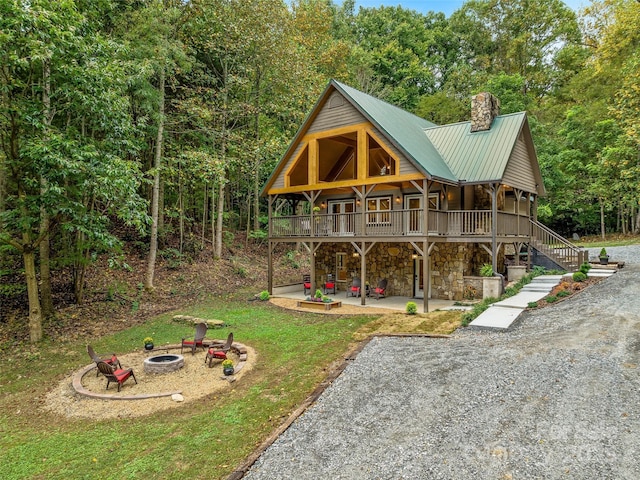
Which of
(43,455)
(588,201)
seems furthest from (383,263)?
(588,201)

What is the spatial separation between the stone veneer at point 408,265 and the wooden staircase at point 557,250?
7.33ft

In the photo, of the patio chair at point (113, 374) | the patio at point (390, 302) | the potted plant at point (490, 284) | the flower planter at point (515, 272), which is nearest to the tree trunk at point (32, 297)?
the patio chair at point (113, 374)

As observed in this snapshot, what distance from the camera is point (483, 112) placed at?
1736cm

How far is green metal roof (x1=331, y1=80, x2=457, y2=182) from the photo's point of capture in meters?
14.1

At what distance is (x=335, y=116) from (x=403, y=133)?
287 cm

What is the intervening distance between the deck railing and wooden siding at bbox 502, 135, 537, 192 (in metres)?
1.50

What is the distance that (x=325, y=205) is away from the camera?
19531 mm

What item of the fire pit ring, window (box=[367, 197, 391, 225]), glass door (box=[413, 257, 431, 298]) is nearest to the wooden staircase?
glass door (box=[413, 257, 431, 298])

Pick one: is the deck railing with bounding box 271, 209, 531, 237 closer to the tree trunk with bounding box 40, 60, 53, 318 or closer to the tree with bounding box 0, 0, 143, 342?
the tree with bounding box 0, 0, 143, 342

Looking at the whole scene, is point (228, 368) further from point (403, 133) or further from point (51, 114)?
point (403, 133)

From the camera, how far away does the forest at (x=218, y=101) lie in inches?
392

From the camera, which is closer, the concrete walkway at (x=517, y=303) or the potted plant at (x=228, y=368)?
the potted plant at (x=228, y=368)

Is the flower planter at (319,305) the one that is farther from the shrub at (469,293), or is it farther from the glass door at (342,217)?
the shrub at (469,293)

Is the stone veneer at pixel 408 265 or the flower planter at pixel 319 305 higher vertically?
the stone veneer at pixel 408 265
